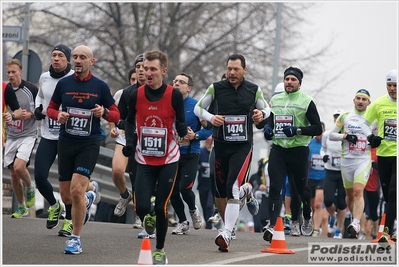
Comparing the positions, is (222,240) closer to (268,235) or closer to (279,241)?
(279,241)

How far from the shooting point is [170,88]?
33.1 feet

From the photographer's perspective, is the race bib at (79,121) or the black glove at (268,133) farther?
the black glove at (268,133)

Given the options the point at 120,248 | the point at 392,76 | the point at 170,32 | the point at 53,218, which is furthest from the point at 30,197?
the point at 170,32

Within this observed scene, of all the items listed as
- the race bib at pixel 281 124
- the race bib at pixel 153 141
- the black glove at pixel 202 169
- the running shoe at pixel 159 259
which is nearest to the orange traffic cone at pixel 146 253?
the running shoe at pixel 159 259

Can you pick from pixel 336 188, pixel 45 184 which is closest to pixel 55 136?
pixel 45 184

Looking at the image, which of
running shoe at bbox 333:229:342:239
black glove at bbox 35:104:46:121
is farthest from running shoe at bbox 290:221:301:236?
black glove at bbox 35:104:46:121

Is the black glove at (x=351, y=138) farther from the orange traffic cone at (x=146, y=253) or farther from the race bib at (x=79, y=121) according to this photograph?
the orange traffic cone at (x=146, y=253)

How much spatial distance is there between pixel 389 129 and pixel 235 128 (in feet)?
7.61

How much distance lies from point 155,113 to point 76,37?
21.9 meters

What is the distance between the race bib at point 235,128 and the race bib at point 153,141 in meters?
1.73

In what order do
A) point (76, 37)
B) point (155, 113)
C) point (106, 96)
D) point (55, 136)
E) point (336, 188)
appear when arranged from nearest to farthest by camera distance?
point (155, 113) → point (106, 96) → point (55, 136) → point (336, 188) → point (76, 37)

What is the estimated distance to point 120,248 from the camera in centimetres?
1143

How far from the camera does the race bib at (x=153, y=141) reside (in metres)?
9.97

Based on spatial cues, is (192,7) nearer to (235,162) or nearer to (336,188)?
(336,188)
